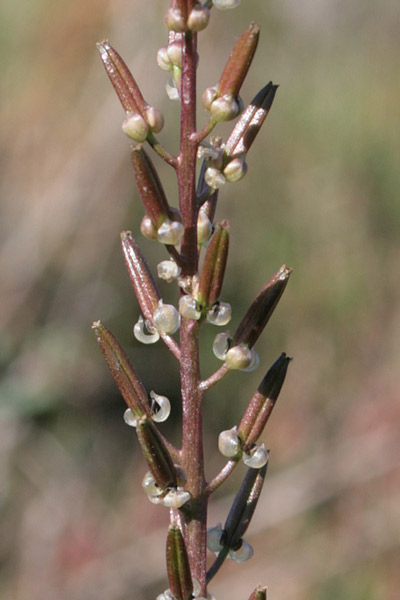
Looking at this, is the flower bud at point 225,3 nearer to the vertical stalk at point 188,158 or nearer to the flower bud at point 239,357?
the vertical stalk at point 188,158

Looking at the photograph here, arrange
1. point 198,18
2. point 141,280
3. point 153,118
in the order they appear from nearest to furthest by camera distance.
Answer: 1. point 198,18
2. point 153,118
3. point 141,280

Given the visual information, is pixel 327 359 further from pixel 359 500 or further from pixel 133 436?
pixel 133 436

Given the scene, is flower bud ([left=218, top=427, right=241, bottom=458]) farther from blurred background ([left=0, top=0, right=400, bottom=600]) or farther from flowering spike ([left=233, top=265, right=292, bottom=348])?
blurred background ([left=0, top=0, right=400, bottom=600])

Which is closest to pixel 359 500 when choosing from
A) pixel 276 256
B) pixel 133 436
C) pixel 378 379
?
pixel 378 379

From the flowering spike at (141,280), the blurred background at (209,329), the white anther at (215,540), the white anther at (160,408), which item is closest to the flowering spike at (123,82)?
the flowering spike at (141,280)

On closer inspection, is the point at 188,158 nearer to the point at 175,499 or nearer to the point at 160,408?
the point at 160,408

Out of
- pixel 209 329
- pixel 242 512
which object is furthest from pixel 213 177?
pixel 209 329

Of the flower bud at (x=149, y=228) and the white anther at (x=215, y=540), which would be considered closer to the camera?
the flower bud at (x=149, y=228)
